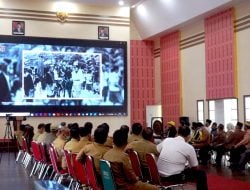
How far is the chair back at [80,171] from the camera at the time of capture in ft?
17.8

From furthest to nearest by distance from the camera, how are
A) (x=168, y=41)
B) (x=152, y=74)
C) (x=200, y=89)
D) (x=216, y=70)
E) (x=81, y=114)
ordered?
(x=152, y=74)
(x=168, y=41)
(x=81, y=114)
(x=200, y=89)
(x=216, y=70)

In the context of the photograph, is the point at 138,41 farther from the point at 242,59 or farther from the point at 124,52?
the point at 242,59

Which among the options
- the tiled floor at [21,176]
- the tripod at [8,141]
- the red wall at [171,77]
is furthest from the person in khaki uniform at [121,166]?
the red wall at [171,77]

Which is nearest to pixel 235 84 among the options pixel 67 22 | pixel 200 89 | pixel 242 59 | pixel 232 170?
pixel 242 59

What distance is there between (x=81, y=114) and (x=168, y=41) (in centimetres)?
507

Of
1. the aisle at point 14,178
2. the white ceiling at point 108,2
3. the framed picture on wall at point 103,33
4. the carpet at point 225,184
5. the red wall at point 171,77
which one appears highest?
the white ceiling at point 108,2

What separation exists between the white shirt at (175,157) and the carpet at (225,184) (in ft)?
7.27

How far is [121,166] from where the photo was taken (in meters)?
4.37

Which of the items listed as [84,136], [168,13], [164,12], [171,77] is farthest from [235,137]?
[171,77]

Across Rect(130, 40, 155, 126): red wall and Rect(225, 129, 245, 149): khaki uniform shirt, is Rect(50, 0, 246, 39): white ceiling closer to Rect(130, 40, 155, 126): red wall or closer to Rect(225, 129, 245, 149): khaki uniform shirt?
Rect(130, 40, 155, 126): red wall

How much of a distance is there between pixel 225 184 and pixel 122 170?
4000 mm

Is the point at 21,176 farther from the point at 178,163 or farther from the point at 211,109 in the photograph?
the point at 211,109

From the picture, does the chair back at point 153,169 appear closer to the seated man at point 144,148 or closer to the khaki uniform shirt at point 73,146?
the seated man at point 144,148

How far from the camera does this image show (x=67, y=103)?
17.0 m
